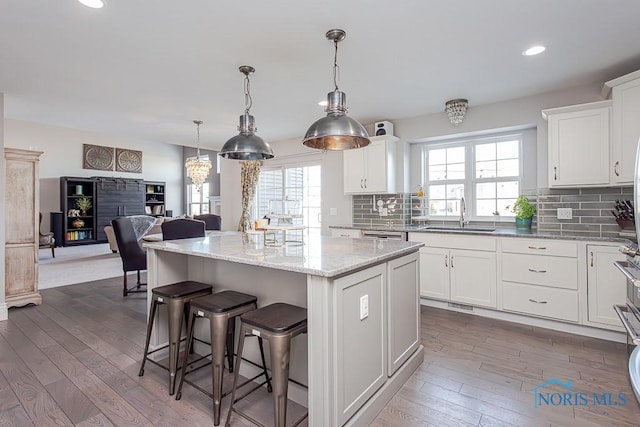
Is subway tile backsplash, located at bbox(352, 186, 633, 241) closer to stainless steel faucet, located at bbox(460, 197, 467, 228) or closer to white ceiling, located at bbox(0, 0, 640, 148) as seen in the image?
stainless steel faucet, located at bbox(460, 197, 467, 228)

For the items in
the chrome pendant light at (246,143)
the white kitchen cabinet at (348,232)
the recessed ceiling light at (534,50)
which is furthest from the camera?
the white kitchen cabinet at (348,232)

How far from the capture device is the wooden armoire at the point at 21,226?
3.76 metres

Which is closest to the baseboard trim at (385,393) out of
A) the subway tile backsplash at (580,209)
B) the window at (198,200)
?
the subway tile backsplash at (580,209)

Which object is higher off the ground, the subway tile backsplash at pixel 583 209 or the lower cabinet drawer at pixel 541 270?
the subway tile backsplash at pixel 583 209

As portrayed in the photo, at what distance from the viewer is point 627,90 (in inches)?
110

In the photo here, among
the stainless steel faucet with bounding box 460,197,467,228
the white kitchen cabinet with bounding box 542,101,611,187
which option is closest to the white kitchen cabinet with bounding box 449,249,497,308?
the stainless steel faucet with bounding box 460,197,467,228

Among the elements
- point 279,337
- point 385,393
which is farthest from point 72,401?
point 385,393

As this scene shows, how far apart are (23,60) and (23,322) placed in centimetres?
254

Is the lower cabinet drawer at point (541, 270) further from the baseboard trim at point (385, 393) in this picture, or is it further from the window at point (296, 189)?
the window at point (296, 189)

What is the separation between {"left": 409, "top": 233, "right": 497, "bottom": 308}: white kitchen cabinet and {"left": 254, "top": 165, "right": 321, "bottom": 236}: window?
209 cm

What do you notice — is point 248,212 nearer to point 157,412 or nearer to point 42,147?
point 157,412

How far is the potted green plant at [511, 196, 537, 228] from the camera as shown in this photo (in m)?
3.73

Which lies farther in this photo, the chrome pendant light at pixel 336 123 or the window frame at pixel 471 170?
the window frame at pixel 471 170

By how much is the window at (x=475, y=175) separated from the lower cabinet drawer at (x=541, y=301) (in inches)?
42.7
